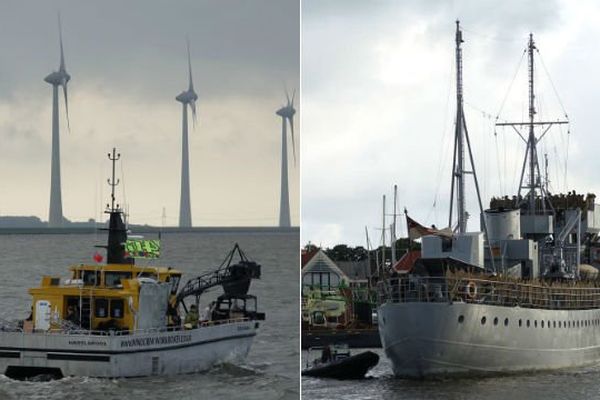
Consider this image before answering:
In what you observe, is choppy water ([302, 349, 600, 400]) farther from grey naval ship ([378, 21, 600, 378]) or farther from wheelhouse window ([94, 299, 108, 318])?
wheelhouse window ([94, 299, 108, 318])

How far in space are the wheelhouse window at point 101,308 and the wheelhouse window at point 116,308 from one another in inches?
3.3

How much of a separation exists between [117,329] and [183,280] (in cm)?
2419

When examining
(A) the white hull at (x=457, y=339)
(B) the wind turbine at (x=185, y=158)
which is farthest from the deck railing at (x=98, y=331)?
(B) the wind turbine at (x=185, y=158)

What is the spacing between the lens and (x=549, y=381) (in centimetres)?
2422

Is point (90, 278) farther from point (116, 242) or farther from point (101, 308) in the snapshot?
point (116, 242)

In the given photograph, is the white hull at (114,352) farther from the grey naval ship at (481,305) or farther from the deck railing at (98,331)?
the grey naval ship at (481,305)

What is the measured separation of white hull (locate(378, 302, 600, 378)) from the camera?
23.9 metres

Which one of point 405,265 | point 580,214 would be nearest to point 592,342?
point 580,214

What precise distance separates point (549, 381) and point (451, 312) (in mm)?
2155

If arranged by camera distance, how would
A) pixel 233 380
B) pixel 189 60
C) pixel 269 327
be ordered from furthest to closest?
pixel 189 60, pixel 269 327, pixel 233 380

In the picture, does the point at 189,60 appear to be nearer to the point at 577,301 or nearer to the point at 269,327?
the point at 269,327

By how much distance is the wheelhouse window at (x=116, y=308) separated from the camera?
19.4 m

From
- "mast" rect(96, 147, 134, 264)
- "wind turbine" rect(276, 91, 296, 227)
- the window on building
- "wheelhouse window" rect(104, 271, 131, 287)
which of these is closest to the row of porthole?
"mast" rect(96, 147, 134, 264)

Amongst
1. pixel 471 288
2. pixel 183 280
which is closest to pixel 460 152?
pixel 471 288
